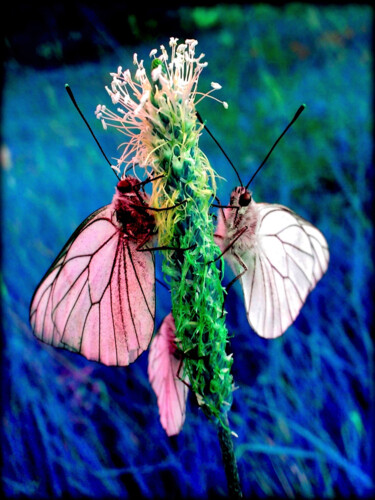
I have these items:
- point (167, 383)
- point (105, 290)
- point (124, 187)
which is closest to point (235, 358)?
point (167, 383)

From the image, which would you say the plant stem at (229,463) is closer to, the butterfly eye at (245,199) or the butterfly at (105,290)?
the butterfly at (105,290)

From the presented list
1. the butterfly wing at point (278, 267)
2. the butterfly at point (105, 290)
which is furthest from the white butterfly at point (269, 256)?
the butterfly at point (105, 290)

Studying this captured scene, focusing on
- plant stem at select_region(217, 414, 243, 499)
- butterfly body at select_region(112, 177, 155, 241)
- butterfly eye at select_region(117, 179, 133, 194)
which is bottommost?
plant stem at select_region(217, 414, 243, 499)

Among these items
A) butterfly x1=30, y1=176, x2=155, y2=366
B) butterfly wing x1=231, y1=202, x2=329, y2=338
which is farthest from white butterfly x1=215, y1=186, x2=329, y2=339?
butterfly x1=30, y1=176, x2=155, y2=366

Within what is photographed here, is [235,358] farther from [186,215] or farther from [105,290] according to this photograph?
[186,215]

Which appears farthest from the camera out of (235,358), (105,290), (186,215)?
(235,358)

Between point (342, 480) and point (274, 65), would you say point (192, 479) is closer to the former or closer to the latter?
point (342, 480)

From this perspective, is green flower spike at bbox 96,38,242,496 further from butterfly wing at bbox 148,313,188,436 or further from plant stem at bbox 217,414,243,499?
butterfly wing at bbox 148,313,188,436
